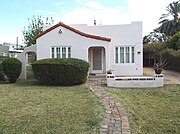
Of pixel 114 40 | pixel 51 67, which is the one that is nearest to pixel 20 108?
pixel 51 67

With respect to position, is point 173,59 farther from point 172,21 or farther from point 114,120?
point 172,21

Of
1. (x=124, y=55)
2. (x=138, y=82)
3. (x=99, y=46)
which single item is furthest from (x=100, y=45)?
(x=138, y=82)

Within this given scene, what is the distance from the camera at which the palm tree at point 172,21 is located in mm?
47031

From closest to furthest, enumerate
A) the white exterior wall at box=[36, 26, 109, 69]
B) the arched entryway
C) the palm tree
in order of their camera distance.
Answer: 1. the white exterior wall at box=[36, 26, 109, 69]
2. the arched entryway
3. the palm tree

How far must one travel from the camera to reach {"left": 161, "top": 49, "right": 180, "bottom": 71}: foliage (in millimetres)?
22420

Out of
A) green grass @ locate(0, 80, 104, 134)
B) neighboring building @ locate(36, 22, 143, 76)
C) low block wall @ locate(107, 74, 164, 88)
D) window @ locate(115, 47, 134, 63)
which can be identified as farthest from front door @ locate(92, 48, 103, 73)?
green grass @ locate(0, 80, 104, 134)

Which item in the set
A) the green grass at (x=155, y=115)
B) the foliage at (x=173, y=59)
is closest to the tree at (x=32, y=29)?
the foliage at (x=173, y=59)

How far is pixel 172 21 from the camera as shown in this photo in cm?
4778

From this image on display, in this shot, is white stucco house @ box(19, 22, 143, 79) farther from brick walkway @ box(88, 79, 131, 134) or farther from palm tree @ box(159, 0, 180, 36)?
palm tree @ box(159, 0, 180, 36)

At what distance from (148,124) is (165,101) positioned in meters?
3.57

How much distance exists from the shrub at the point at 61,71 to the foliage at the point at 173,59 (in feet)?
44.1


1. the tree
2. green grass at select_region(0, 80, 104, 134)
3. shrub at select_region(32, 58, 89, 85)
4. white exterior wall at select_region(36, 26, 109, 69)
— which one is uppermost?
the tree

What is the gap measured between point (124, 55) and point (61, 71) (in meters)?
7.55

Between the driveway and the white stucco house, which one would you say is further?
the white stucco house
